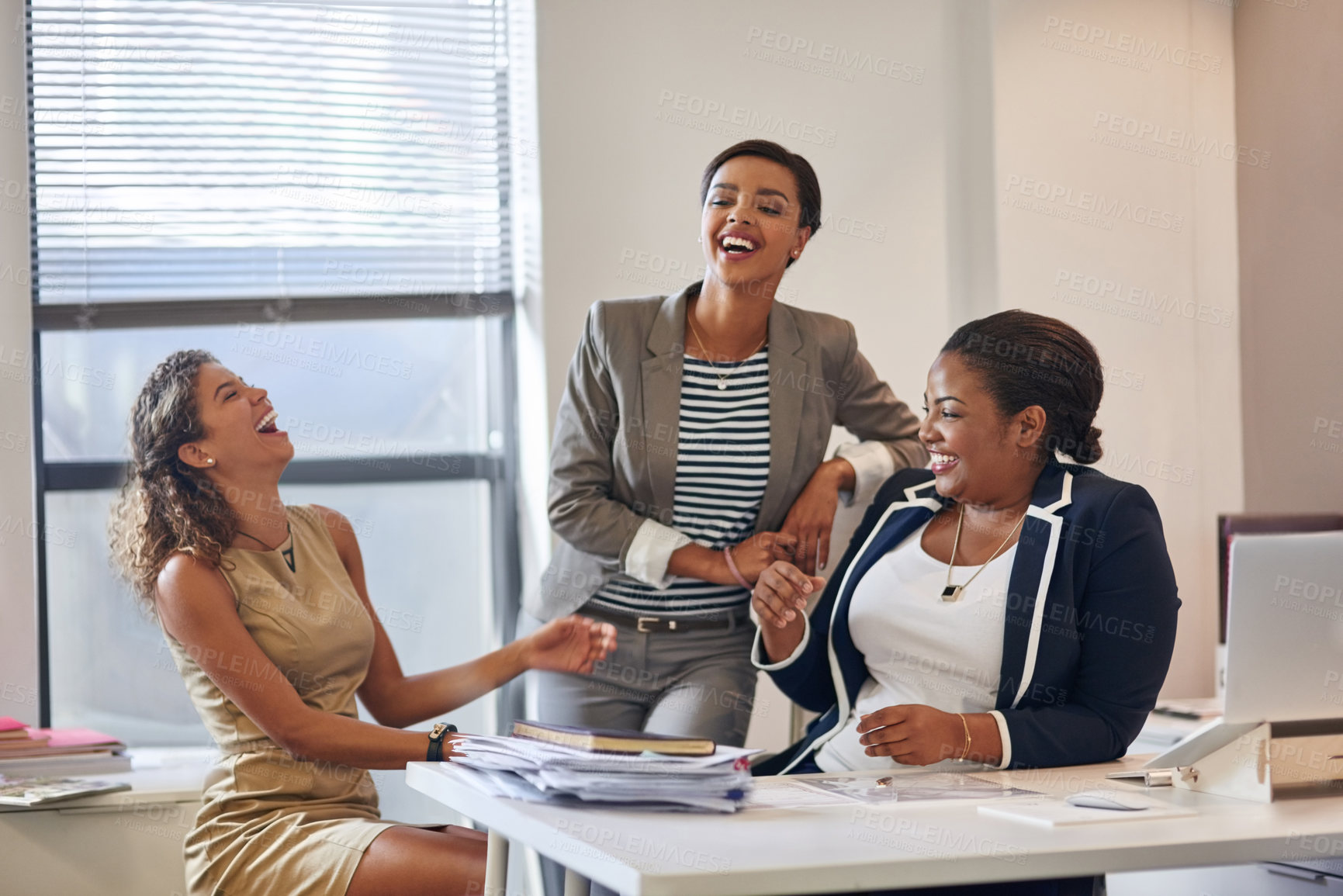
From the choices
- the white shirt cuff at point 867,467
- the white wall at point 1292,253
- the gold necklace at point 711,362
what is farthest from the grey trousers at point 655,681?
the white wall at point 1292,253

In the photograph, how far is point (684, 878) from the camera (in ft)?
3.60

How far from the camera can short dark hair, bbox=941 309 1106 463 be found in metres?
2.01

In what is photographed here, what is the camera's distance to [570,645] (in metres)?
2.17

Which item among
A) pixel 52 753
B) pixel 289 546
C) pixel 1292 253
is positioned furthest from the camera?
pixel 1292 253

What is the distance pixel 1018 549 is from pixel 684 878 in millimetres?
974

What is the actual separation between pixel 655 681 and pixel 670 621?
12 centimetres

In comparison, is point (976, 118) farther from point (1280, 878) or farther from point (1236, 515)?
point (1280, 878)

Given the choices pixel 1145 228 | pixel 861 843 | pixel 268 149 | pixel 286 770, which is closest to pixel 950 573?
pixel 861 843

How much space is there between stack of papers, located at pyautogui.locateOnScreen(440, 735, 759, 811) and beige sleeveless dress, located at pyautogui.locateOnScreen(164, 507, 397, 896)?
0.59 meters

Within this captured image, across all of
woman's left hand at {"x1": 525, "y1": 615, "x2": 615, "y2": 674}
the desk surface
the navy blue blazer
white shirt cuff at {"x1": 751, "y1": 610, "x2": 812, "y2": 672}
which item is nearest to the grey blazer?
woman's left hand at {"x1": 525, "y1": 615, "x2": 615, "y2": 674}

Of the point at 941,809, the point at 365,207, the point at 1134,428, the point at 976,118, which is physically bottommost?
the point at 941,809

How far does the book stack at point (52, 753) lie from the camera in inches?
105

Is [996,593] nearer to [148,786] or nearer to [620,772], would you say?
[620,772]

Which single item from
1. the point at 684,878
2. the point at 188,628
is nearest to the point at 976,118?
the point at 188,628
